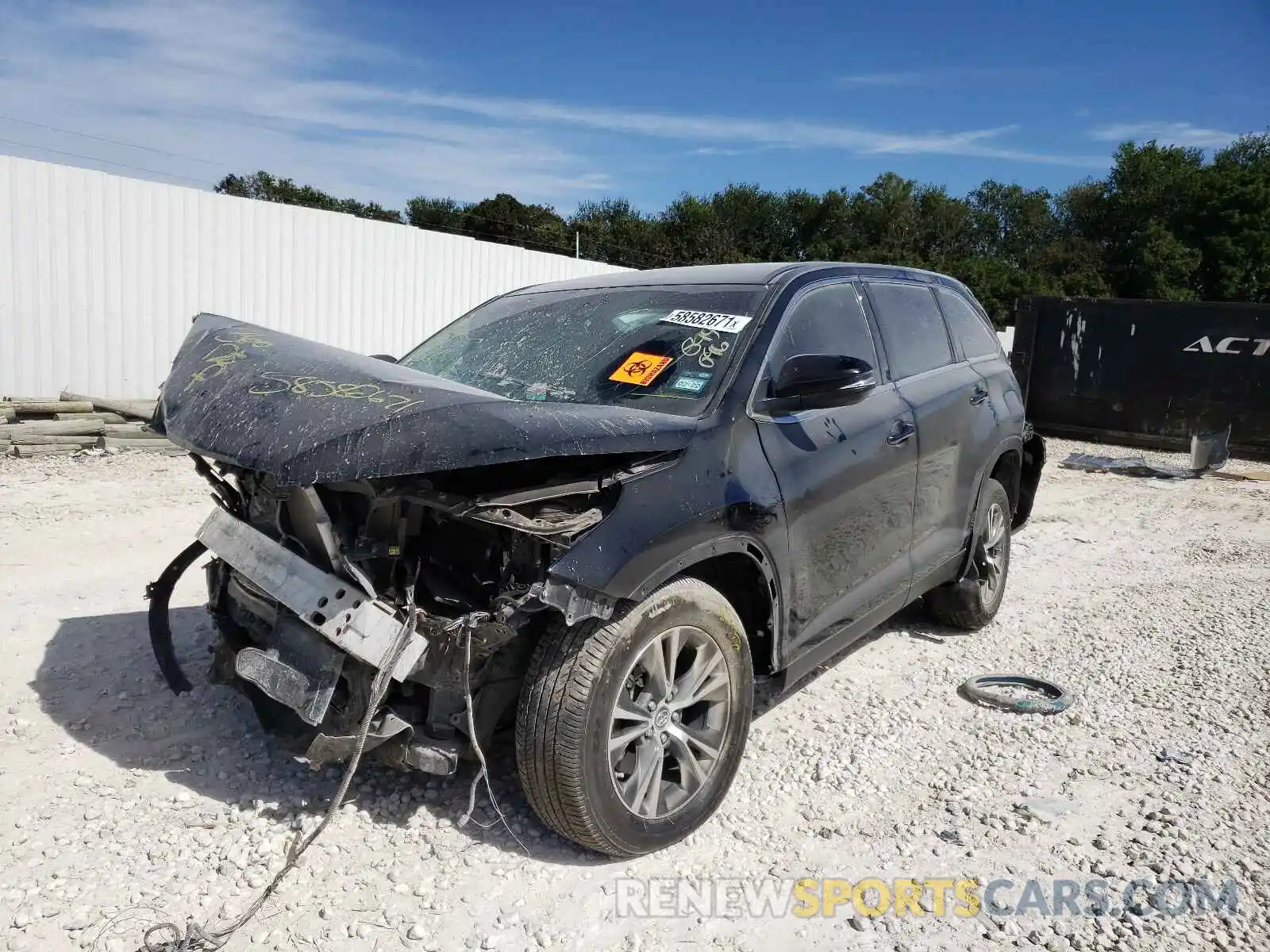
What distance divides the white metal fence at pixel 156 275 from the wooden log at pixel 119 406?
2.53 ft

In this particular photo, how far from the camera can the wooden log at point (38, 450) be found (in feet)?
28.6

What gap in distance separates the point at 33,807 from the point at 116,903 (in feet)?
2.22

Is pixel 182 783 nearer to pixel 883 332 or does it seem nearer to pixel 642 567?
pixel 642 567

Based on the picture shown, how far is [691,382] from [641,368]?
25 cm

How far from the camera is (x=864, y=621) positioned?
Result: 375 cm

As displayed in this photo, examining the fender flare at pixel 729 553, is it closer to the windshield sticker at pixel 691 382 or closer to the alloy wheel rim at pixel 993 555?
the windshield sticker at pixel 691 382

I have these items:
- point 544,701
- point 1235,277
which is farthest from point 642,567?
point 1235,277

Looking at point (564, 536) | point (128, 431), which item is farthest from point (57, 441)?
point (564, 536)

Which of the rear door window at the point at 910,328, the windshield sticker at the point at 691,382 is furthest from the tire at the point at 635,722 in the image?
the rear door window at the point at 910,328

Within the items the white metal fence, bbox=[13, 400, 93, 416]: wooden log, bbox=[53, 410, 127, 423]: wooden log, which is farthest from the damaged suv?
the white metal fence

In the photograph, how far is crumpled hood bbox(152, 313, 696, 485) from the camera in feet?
7.59

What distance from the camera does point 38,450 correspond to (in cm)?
884

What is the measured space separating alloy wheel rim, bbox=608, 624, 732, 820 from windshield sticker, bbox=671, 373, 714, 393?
84 centimetres

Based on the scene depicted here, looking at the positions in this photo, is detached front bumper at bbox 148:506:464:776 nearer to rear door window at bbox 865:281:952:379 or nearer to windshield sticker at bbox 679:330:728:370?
windshield sticker at bbox 679:330:728:370
